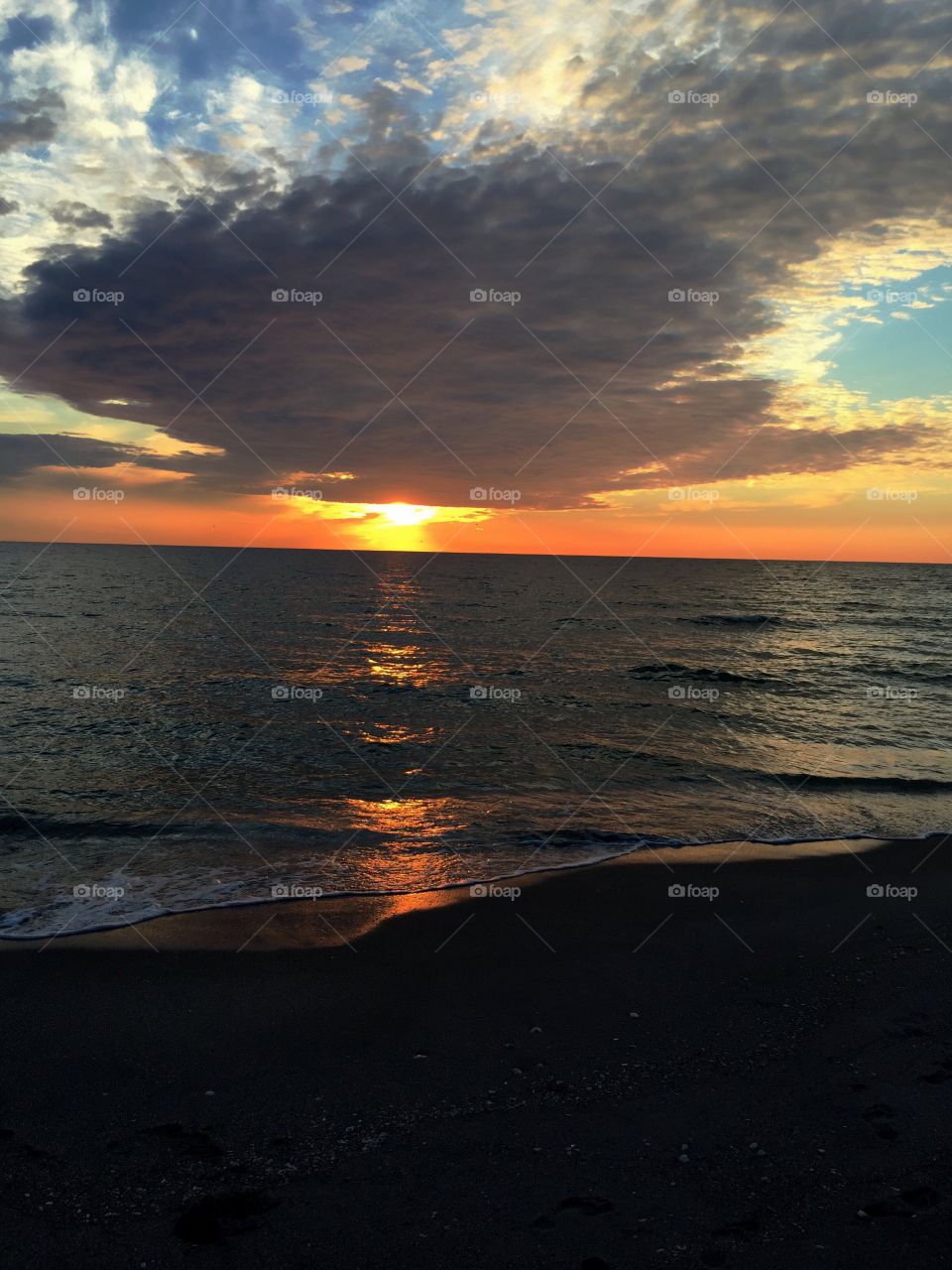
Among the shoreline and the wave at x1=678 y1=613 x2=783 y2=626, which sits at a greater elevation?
the wave at x1=678 y1=613 x2=783 y2=626

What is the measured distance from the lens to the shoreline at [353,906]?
8.13m

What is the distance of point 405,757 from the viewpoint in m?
17.3

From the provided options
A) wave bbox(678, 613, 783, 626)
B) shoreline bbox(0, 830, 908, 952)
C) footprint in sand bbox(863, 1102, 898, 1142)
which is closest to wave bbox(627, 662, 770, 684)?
shoreline bbox(0, 830, 908, 952)

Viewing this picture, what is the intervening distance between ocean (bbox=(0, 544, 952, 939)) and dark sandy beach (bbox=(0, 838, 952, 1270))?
6.44 ft

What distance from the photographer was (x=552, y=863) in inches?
429

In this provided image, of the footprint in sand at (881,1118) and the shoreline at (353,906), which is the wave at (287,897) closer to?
the shoreline at (353,906)

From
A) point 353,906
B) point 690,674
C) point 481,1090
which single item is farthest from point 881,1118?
point 690,674

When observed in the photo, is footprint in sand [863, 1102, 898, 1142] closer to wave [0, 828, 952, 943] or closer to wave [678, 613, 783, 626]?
wave [0, 828, 952, 943]

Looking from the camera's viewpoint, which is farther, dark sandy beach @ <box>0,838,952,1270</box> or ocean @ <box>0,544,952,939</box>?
ocean @ <box>0,544,952,939</box>

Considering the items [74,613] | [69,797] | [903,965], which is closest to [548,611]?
[74,613]

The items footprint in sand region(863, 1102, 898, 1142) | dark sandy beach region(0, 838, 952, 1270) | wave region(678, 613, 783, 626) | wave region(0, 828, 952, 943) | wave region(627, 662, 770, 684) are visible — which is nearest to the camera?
dark sandy beach region(0, 838, 952, 1270)

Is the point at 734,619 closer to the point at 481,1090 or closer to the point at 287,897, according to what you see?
the point at 287,897

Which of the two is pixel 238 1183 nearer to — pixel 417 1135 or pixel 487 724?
pixel 417 1135

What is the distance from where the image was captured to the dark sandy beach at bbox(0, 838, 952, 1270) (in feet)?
14.1
